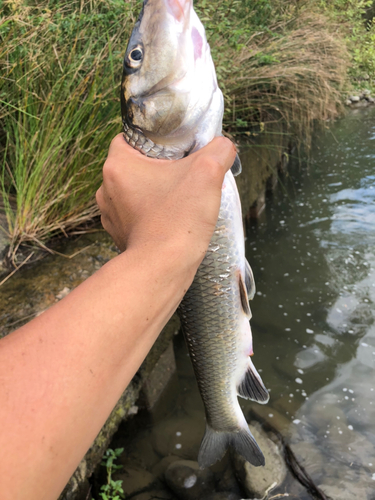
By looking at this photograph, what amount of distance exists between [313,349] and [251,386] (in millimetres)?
1937

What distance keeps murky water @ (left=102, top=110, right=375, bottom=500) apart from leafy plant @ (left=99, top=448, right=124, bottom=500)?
Answer: 0.52 feet

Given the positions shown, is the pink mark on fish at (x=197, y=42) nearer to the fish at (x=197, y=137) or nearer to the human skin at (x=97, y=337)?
the fish at (x=197, y=137)

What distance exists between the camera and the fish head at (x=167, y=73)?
3.89ft

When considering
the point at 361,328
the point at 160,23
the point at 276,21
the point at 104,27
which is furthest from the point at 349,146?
the point at 160,23

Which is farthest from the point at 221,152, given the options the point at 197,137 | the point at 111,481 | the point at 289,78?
the point at 289,78

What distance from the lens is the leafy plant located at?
2193 millimetres

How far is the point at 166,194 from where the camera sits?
113 centimetres

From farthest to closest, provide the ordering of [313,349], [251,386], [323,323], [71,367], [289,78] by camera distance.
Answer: [289,78] → [323,323] → [313,349] → [251,386] → [71,367]

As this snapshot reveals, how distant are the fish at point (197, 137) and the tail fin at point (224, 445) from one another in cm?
7

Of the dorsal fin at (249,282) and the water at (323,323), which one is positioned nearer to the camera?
the dorsal fin at (249,282)

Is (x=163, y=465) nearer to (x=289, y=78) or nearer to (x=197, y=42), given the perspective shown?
(x=197, y=42)

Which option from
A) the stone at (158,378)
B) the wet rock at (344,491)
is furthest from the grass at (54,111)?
the wet rock at (344,491)

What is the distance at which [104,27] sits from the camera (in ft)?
10.8

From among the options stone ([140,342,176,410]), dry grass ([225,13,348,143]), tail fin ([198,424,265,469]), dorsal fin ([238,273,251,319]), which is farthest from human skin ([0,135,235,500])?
dry grass ([225,13,348,143])
